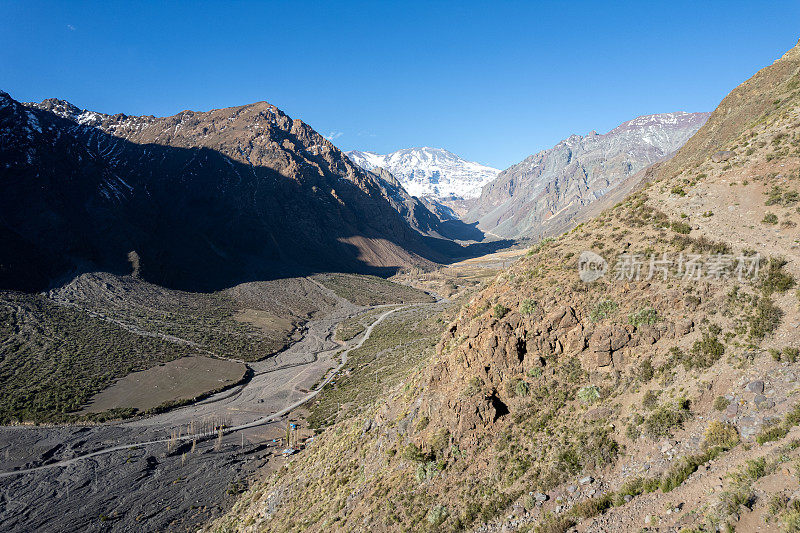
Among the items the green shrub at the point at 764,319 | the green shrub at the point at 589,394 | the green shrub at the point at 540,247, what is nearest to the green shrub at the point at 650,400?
the green shrub at the point at 589,394

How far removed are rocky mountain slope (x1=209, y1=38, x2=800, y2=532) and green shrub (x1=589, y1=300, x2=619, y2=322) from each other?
82mm

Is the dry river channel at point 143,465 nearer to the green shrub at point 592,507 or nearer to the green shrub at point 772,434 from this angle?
the green shrub at point 592,507

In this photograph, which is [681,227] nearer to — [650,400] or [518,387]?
[650,400]

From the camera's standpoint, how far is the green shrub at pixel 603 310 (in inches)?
562

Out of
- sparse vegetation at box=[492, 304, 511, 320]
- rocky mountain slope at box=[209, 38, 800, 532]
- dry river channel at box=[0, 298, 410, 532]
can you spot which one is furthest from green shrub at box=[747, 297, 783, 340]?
dry river channel at box=[0, 298, 410, 532]

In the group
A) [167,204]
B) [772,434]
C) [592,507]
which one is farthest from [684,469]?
[167,204]

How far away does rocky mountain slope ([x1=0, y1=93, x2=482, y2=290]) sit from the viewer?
308ft

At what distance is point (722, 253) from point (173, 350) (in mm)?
77492

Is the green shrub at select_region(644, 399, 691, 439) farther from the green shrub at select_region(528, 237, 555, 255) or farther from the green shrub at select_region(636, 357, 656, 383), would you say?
the green shrub at select_region(528, 237, 555, 255)

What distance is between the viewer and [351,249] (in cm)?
17388

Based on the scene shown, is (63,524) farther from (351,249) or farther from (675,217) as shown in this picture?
(351,249)

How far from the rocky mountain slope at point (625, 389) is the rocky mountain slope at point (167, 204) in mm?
102504

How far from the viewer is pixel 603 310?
14398 millimetres

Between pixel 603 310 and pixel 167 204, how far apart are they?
16797cm
